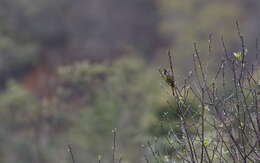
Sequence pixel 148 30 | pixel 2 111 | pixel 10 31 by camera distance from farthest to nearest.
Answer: pixel 148 30
pixel 10 31
pixel 2 111

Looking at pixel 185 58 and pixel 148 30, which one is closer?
pixel 185 58

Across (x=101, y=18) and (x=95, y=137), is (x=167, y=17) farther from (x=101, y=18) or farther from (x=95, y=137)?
(x=95, y=137)

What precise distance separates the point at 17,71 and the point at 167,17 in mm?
7814

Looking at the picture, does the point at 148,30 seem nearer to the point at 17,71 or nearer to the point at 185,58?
the point at 17,71

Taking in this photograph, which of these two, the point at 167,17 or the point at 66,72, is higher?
the point at 167,17

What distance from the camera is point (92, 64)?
Result: 1948cm

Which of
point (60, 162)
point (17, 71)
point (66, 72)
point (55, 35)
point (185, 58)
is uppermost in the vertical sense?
point (55, 35)

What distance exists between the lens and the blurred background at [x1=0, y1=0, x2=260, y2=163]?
54.3 feet

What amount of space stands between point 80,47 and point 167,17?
15.1ft

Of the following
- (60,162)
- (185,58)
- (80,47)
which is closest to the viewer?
(60,162)

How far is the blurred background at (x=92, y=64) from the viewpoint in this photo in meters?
16.5

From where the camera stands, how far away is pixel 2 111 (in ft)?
59.7

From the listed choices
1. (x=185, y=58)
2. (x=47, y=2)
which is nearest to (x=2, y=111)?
(x=185, y=58)

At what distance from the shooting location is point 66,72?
1536 cm
